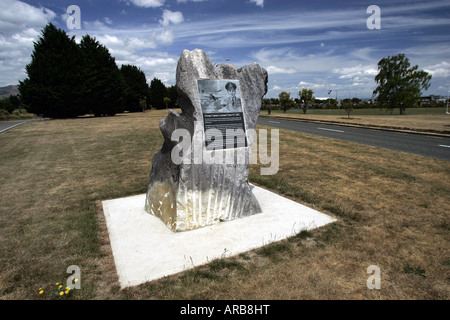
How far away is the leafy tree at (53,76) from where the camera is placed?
30062 millimetres

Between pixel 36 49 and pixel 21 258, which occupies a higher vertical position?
pixel 36 49

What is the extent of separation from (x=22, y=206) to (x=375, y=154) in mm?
10565

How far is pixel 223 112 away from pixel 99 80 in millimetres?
33885

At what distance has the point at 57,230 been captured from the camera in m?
4.20

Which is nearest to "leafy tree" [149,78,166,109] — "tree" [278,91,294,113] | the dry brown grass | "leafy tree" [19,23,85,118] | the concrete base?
"leafy tree" [19,23,85,118]

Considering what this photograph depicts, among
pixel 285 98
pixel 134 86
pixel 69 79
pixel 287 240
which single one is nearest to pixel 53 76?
pixel 69 79

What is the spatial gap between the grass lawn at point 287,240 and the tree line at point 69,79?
27394 millimetres

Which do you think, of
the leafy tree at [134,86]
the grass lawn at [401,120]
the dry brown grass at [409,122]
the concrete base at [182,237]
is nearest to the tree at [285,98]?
the grass lawn at [401,120]

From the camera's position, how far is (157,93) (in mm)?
61500

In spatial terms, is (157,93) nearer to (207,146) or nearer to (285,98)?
(285,98)

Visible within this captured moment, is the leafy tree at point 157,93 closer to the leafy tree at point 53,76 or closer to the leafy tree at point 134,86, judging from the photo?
the leafy tree at point 134,86

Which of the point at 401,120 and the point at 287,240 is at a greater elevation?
the point at 401,120
